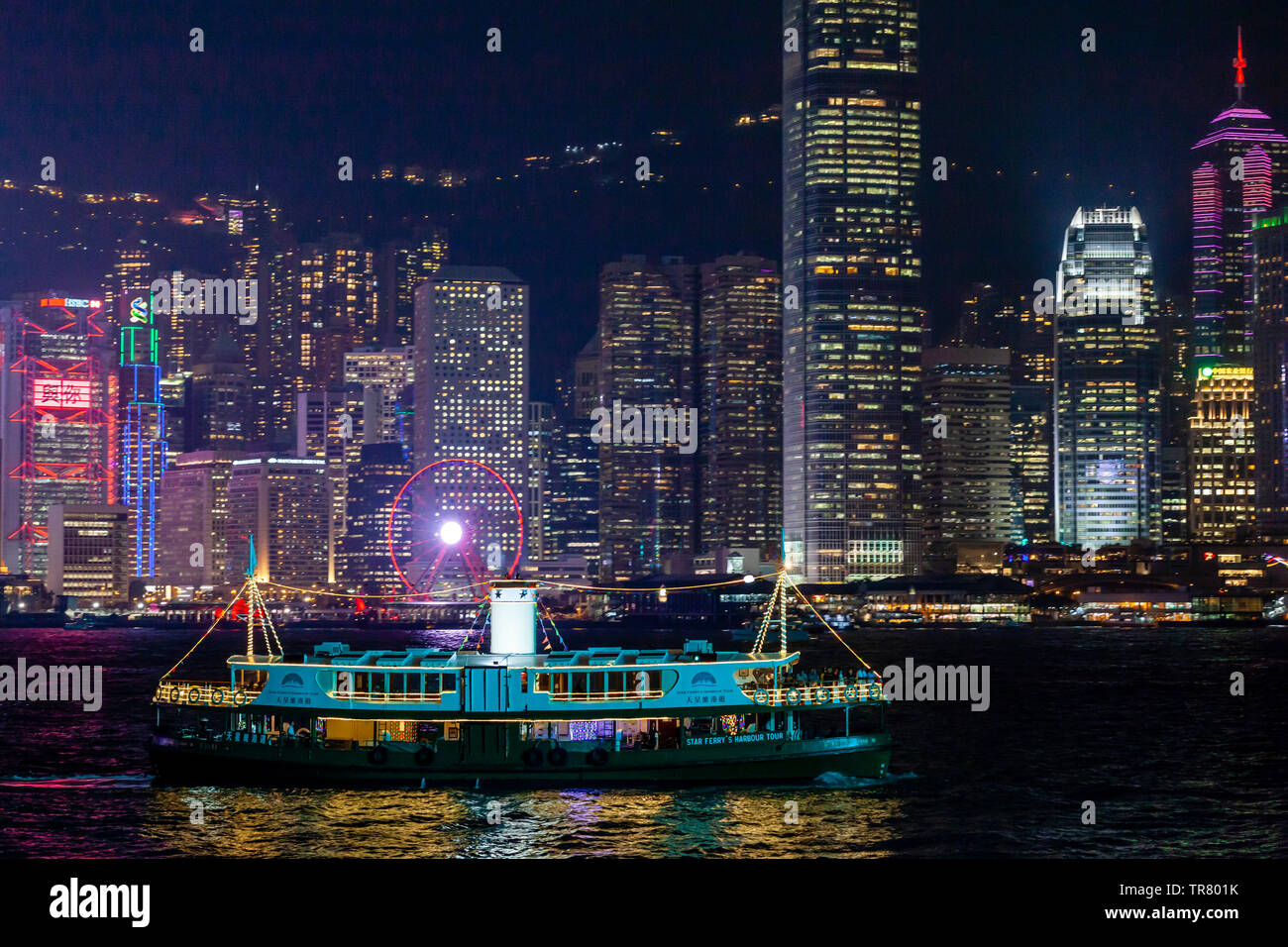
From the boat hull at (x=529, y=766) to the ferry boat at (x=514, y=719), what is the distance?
0.16 feet

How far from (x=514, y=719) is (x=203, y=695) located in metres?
11.9

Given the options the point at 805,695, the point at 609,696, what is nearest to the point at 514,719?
the point at 609,696

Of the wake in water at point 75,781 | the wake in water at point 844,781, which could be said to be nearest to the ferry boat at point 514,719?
the wake in water at point 844,781

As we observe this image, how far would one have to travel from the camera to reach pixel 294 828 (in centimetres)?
4934

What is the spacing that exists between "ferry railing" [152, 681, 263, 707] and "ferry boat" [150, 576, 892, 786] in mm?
64

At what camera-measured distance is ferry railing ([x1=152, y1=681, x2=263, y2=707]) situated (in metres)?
56.6

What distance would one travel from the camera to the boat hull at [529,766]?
5481 centimetres

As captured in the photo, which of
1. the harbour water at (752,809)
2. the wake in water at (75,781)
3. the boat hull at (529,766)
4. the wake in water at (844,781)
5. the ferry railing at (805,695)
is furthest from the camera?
the wake in water at (75,781)

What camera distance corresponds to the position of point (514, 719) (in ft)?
180

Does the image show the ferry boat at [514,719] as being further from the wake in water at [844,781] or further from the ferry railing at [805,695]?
A: the wake in water at [844,781]

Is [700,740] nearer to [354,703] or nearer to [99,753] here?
[354,703]

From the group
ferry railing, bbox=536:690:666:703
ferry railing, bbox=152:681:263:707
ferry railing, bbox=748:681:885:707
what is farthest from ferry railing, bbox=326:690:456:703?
ferry railing, bbox=748:681:885:707
